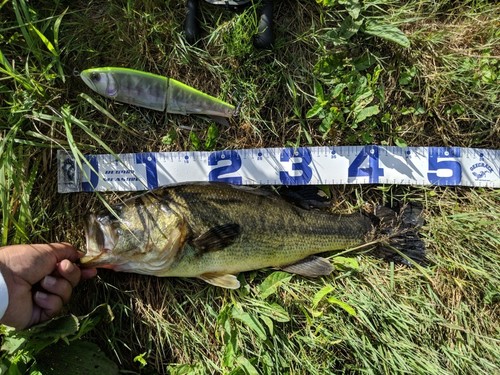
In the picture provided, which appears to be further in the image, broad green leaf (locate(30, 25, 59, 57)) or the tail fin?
the tail fin

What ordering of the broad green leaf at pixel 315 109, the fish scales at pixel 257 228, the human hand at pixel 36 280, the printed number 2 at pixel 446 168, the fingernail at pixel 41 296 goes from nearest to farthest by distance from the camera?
the human hand at pixel 36 280 < the fingernail at pixel 41 296 < the fish scales at pixel 257 228 < the broad green leaf at pixel 315 109 < the printed number 2 at pixel 446 168

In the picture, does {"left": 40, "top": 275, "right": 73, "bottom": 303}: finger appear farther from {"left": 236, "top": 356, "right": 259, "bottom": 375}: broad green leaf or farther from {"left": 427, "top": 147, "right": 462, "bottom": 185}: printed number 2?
{"left": 427, "top": 147, "right": 462, "bottom": 185}: printed number 2

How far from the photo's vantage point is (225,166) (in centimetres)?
351

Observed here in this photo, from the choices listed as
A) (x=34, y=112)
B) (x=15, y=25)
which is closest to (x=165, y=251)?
(x=34, y=112)

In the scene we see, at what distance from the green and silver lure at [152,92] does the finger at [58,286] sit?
4.47 feet

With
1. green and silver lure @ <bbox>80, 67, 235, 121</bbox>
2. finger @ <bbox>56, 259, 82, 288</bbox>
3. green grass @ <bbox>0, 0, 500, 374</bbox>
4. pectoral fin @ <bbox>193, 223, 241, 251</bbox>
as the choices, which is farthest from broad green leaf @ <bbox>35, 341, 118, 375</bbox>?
green and silver lure @ <bbox>80, 67, 235, 121</bbox>

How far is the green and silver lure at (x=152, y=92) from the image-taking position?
3.32m

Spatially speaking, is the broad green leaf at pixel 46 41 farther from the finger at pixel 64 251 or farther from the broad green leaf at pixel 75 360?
the broad green leaf at pixel 75 360

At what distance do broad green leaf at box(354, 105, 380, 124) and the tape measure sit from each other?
0.76ft

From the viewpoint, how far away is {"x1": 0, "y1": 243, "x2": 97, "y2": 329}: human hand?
299cm

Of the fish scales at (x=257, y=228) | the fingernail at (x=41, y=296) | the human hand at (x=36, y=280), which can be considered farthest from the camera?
the fish scales at (x=257, y=228)

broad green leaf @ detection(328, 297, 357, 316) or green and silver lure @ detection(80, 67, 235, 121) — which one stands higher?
green and silver lure @ detection(80, 67, 235, 121)

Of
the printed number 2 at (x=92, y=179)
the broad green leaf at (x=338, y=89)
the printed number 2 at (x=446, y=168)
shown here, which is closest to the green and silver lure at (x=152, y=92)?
the printed number 2 at (x=92, y=179)

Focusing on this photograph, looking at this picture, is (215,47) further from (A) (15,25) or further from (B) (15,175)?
(B) (15,175)
